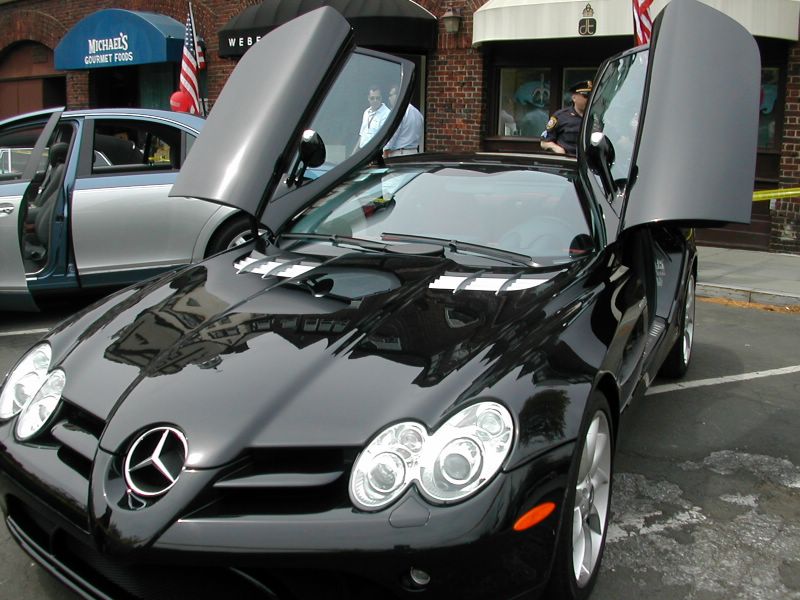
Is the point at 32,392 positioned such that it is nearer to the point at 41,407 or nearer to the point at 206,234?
the point at 41,407

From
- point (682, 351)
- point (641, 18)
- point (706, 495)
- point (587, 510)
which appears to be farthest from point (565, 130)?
point (587, 510)

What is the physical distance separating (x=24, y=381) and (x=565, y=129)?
21.9ft

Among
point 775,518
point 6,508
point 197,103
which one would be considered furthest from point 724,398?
point 197,103

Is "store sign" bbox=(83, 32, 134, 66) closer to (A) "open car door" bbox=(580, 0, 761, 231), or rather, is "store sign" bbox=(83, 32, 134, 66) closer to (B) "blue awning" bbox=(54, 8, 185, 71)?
(B) "blue awning" bbox=(54, 8, 185, 71)

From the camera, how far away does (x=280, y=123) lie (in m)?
3.75

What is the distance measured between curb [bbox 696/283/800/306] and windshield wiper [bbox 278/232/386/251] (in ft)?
17.6

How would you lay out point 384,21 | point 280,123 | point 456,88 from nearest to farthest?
point 280,123 < point 384,21 < point 456,88

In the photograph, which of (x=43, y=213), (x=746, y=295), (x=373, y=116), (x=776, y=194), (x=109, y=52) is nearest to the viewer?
(x=373, y=116)

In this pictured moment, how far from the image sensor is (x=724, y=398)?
15.6 feet

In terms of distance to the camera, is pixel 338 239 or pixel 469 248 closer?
pixel 469 248

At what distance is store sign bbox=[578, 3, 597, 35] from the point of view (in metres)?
10.6

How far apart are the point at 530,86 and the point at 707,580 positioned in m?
Answer: 10.5

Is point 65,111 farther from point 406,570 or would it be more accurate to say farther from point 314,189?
point 406,570

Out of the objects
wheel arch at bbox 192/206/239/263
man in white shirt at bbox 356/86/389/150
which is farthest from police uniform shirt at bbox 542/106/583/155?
man in white shirt at bbox 356/86/389/150
